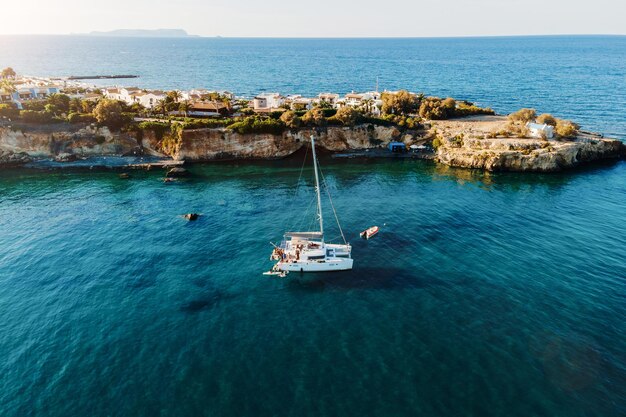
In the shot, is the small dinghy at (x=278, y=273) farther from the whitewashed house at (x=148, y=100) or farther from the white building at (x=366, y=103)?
the whitewashed house at (x=148, y=100)

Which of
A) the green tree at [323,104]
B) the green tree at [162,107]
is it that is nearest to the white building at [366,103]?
the green tree at [323,104]

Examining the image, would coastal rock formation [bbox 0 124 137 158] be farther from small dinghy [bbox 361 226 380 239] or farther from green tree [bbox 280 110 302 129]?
small dinghy [bbox 361 226 380 239]

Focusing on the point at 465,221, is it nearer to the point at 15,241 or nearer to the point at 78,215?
the point at 78,215

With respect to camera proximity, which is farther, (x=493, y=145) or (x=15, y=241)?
(x=493, y=145)

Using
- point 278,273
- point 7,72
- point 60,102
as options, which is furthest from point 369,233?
point 7,72

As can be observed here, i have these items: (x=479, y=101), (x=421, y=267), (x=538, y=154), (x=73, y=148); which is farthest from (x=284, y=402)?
(x=479, y=101)

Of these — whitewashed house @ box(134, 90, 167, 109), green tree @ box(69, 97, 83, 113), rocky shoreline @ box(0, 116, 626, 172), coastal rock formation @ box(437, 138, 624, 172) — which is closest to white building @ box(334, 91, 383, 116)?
rocky shoreline @ box(0, 116, 626, 172)
